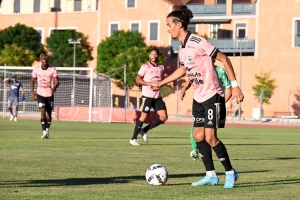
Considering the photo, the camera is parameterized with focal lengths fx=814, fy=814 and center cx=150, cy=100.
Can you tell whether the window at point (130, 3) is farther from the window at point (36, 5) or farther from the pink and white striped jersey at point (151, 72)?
the pink and white striped jersey at point (151, 72)

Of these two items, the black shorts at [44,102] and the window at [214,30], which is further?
the window at [214,30]

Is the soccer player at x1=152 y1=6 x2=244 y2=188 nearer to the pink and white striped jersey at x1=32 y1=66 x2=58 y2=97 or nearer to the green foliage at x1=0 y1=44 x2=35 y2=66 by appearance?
the pink and white striped jersey at x1=32 y1=66 x2=58 y2=97

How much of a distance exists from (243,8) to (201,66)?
72.2m

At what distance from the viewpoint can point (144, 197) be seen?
29.7 ft

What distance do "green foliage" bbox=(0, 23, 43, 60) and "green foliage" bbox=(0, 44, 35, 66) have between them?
131 cm

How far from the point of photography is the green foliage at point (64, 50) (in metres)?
87.5

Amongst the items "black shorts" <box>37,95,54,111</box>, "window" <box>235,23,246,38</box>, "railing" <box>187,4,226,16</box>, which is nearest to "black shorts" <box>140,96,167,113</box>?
"black shorts" <box>37,95,54,111</box>

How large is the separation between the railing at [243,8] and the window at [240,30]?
1.21 m

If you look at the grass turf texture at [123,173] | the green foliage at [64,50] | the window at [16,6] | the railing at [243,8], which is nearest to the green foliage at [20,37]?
the green foliage at [64,50]

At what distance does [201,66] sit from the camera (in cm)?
1076

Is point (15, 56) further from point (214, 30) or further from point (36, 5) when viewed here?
point (214, 30)

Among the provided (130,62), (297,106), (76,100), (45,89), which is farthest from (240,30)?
(45,89)

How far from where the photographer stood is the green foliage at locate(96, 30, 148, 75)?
268 feet

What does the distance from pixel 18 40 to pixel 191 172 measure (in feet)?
253
